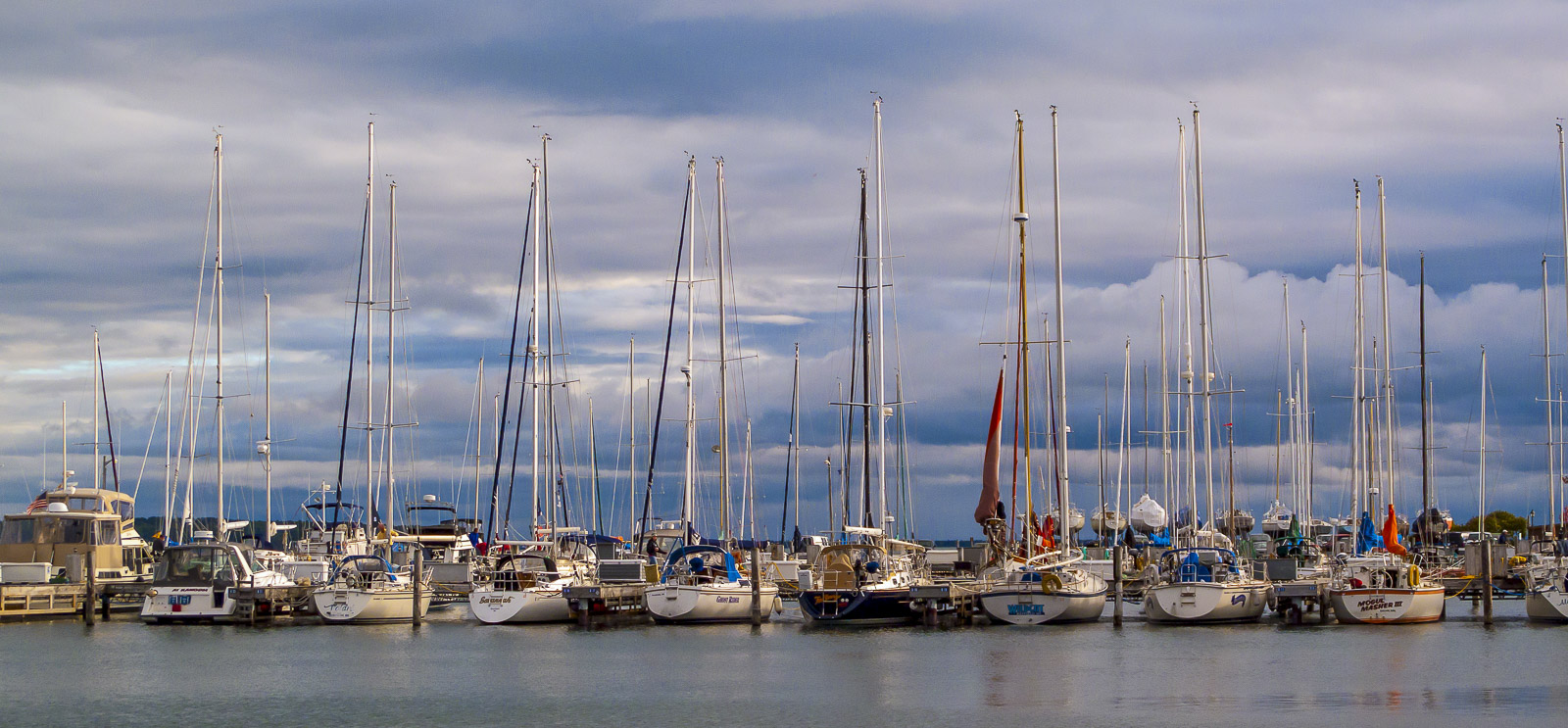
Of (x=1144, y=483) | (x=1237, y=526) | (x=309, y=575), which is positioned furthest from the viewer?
(x=1144, y=483)

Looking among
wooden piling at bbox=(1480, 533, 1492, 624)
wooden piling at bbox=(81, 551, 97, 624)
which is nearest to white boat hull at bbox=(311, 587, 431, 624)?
wooden piling at bbox=(81, 551, 97, 624)

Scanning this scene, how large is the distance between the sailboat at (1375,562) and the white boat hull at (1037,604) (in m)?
8.28

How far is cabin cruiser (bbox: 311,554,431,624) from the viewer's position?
5350 centimetres

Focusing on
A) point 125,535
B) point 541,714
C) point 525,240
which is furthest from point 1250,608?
point 125,535

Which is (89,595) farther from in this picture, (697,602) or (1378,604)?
(1378,604)

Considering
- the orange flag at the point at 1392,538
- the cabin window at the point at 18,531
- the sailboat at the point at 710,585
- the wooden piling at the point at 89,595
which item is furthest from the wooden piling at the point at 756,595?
the cabin window at the point at 18,531

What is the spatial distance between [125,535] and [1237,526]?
51.8 meters

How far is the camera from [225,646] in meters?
47.6

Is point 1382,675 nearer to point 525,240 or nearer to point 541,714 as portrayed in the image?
point 541,714

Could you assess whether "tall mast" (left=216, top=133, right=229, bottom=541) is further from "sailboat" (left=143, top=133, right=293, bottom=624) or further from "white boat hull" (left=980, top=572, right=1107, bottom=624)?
"white boat hull" (left=980, top=572, right=1107, bottom=624)

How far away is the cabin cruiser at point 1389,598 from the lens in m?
49.7

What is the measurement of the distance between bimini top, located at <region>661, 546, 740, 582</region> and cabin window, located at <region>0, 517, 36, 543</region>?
2450cm

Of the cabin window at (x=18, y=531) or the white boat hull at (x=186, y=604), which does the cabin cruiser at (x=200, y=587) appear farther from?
the cabin window at (x=18, y=531)

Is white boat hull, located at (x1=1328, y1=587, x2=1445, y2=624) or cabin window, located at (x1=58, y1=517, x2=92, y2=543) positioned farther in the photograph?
cabin window, located at (x1=58, y1=517, x2=92, y2=543)
